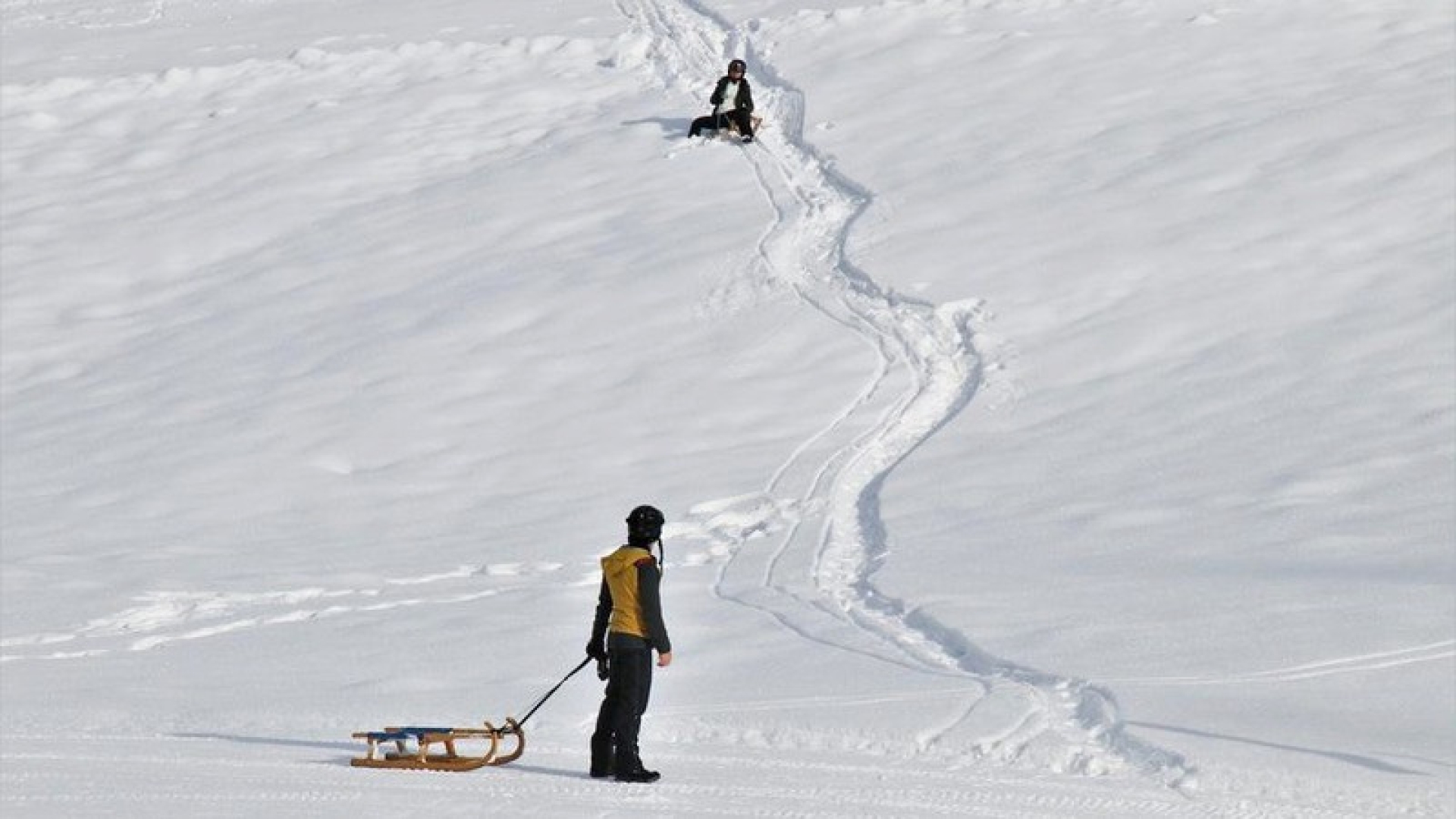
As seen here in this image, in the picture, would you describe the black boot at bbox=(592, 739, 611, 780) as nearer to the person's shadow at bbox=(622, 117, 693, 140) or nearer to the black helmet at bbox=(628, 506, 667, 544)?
the black helmet at bbox=(628, 506, 667, 544)

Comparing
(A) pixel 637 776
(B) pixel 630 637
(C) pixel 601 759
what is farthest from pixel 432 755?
(B) pixel 630 637

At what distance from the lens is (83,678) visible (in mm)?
10492

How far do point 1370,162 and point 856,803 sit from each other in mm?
12347

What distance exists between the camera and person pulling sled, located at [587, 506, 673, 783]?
26.1 feet

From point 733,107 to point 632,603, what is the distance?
15217 millimetres

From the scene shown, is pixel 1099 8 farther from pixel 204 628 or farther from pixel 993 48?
pixel 204 628

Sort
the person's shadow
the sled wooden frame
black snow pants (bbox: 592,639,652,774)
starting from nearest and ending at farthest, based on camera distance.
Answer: black snow pants (bbox: 592,639,652,774) → the sled wooden frame → the person's shadow

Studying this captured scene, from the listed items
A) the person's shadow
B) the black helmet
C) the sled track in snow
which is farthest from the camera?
the person's shadow

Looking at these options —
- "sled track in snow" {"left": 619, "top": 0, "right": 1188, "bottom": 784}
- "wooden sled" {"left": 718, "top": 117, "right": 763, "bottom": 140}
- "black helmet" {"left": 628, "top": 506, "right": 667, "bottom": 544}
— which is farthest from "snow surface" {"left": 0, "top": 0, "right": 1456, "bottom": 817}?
"black helmet" {"left": 628, "top": 506, "right": 667, "bottom": 544}

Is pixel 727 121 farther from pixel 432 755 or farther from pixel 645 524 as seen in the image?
pixel 645 524

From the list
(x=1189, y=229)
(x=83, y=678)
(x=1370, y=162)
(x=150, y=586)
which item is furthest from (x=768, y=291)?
(x=83, y=678)

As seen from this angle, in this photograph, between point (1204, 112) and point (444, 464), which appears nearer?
point (444, 464)

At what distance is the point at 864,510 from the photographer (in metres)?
13.0

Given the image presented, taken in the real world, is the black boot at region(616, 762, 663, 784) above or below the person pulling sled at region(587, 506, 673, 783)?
below
